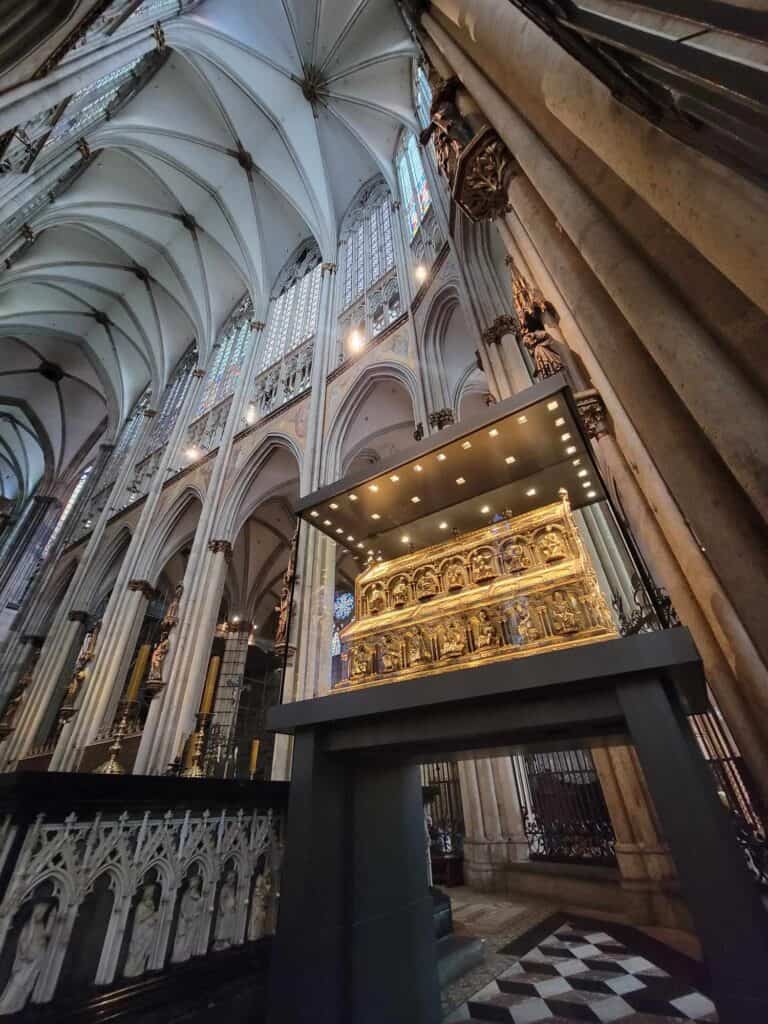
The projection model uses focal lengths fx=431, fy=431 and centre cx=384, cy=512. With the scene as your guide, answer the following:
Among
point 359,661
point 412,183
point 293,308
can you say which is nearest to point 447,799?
point 359,661

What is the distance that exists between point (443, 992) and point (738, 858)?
2356 mm

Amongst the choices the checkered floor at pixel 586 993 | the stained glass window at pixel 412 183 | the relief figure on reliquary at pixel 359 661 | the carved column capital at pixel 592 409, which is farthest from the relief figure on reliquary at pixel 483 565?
the stained glass window at pixel 412 183

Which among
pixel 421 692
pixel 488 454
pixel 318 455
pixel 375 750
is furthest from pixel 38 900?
pixel 318 455

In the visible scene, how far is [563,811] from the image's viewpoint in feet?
19.9

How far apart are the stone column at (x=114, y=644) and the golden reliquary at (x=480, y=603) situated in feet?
29.1

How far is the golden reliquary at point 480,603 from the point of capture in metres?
1.77

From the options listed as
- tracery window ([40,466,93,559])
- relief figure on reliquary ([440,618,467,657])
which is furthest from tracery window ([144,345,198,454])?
relief figure on reliquary ([440,618,467,657])

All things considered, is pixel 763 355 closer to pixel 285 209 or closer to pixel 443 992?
pixel 443 992

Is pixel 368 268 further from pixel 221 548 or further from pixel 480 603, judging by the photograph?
pixel 480 603

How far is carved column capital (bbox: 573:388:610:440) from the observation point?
2936mm

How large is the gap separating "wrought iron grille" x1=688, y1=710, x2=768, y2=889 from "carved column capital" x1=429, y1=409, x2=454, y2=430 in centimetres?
446

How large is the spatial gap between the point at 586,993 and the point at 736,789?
2812 millimetres

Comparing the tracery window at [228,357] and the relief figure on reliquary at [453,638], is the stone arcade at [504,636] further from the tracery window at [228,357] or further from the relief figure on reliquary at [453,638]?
the tracery window at [228,357]

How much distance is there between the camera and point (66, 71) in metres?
5.92
